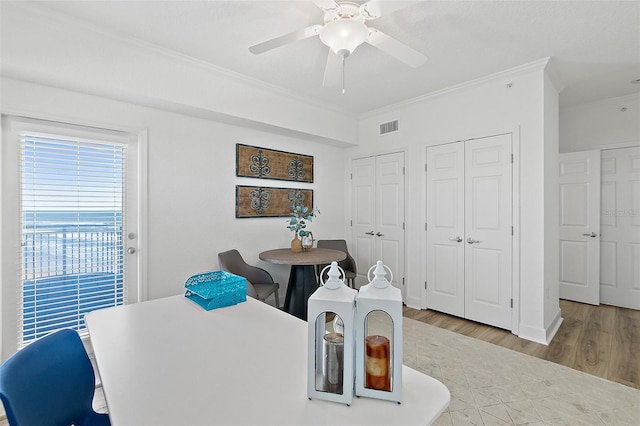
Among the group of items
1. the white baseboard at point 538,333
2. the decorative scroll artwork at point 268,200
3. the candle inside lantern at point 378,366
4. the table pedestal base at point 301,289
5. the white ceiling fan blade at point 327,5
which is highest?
the white ceiling fan blade at point 327,5

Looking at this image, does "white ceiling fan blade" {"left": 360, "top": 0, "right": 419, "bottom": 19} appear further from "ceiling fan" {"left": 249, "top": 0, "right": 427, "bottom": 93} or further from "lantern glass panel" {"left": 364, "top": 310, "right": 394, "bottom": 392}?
"lantern glass panel" {"left": 364, "top": 310, "right": 394, "bottom": 392}

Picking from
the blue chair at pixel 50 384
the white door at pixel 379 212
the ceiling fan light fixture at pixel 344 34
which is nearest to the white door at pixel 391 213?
the white door at pixel 379 212

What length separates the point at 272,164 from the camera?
Result: 3799mm

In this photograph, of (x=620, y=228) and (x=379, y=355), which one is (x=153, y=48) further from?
(x=620, y=228)

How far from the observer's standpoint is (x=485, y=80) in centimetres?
321

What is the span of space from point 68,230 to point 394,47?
2.86 m

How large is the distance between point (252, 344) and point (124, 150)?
2.47 m

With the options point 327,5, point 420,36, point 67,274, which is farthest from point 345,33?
point 67,274

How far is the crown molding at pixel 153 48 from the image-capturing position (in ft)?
6.81

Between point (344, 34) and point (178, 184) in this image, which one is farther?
point (178, 184)

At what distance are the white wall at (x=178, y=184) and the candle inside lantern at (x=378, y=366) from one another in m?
2.69

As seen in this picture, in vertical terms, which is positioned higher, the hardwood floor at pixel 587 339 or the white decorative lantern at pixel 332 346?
the white decorative lantern at pixel 332 346

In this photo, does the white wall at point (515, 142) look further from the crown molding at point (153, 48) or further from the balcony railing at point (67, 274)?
the balcony railing at point (67, 274)

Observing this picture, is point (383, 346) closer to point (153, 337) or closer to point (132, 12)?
point (153, 337)
